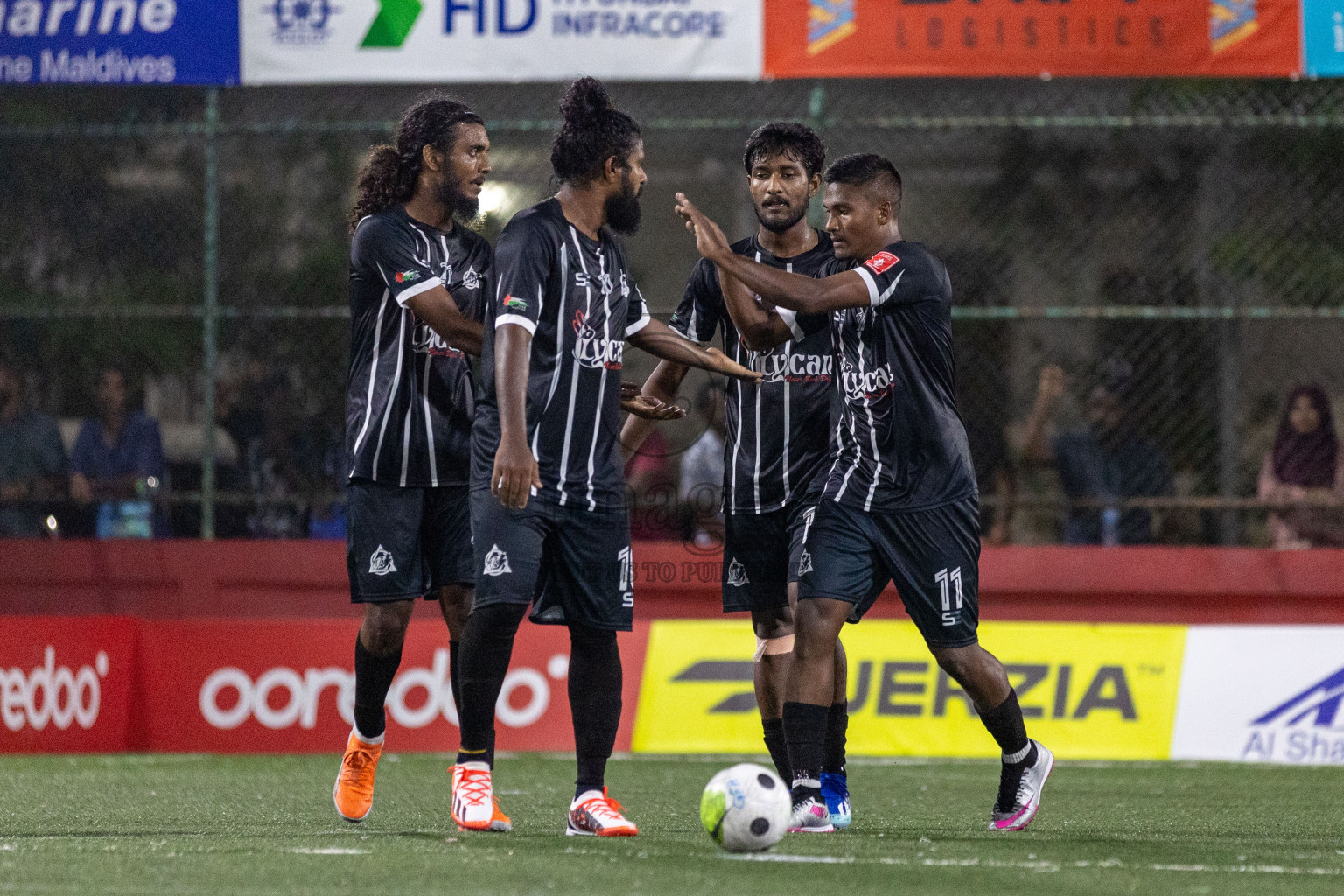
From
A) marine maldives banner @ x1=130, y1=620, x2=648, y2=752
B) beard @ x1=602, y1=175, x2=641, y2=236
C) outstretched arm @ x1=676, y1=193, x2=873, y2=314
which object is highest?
beard @ x1=602, y1=175, x2=641, y2=236

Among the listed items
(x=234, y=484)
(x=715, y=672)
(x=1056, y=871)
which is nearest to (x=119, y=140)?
(x=234, y=484)

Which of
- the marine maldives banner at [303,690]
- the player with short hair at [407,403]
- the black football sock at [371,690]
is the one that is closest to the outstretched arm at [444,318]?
the player with short hair at [407,403]

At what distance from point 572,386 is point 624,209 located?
60 centimetres

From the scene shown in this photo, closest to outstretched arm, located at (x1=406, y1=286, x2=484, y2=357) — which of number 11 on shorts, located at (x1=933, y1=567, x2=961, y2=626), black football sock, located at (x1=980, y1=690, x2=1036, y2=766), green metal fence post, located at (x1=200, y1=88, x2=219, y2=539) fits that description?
number 11 on shorts, located at (x1=933, y1=567, x2=961, y2=626)

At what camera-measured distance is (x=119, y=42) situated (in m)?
9.69

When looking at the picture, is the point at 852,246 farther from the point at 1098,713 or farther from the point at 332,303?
the point at 332,303

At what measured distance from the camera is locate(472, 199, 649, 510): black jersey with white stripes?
200 inches

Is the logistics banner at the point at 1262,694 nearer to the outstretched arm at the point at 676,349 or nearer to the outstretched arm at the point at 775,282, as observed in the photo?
the outstretched arm at the point at 676,349

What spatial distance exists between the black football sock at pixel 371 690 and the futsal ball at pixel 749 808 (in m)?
1.49

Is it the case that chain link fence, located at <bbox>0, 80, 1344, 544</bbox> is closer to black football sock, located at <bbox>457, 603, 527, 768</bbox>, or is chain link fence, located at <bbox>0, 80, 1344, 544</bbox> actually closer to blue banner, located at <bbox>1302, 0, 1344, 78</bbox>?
blue banner, located at <bbox>1302, 0, 1344, 78</bbox>

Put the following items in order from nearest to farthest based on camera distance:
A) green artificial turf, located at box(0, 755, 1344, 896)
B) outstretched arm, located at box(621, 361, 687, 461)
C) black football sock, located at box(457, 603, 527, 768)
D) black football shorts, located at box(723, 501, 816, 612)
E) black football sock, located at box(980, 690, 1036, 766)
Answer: green artificial turf, located at box(0, 755, 1344, 896) → black football sock, located at box(457, 603, 527, 768) → black football sock, located at box(980, 690, 1036, 766) → black football shorts, located at box(723, 501, 816, 612) → outstretched arm, located at box(621, 361, 687, 461)

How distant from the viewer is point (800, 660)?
17.7 feet

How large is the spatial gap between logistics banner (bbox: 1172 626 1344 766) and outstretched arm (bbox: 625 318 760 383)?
4.45m

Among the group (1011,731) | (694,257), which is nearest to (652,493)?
(694,257)
